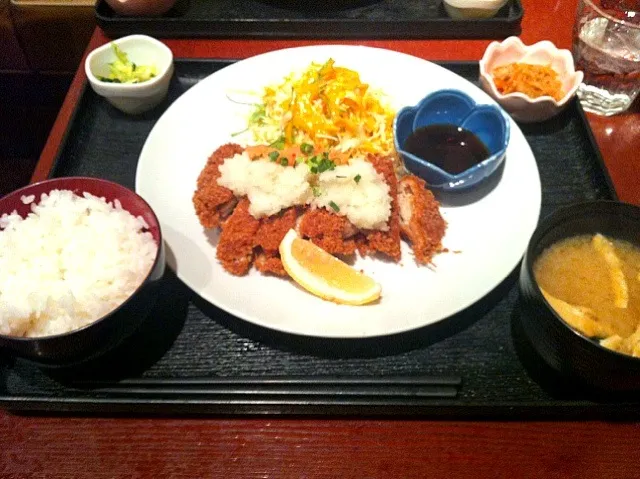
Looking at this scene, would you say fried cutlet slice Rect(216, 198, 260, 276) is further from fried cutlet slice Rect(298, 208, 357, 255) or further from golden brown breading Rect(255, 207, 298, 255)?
fried cutlet slice Rect(298, 208, 357, 255)

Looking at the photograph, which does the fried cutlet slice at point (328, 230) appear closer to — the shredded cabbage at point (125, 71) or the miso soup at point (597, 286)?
the miso soup at point (597, 286)

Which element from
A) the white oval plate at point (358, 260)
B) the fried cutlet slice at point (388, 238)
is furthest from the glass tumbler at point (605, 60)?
the fried cutlet slice at point (388, 238)

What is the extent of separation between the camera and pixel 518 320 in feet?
6.07

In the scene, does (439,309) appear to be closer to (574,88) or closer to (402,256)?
(402,256)

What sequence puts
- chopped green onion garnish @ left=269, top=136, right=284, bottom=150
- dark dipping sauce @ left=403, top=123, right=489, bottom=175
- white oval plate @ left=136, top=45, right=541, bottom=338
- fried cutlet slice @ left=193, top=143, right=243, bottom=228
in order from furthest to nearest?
1. chopped green onion garnish @ left=269, top=136, right=284, bottom=150
2. dark dipping sauce @ left=403, top=123, right=489, bottom=175
3. fried cutlet slice @ left=193, top=143, right=243, bottom=228
4. white oval plate @ left=136, top=45, right=541, bottom=338

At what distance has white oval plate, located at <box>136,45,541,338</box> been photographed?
1783 mm

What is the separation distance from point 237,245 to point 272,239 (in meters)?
0.13

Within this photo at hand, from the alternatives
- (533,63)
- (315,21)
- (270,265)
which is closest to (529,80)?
(533,63)

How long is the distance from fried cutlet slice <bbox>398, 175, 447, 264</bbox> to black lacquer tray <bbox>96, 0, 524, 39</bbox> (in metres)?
1.18

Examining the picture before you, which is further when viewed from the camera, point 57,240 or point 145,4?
point 145,4

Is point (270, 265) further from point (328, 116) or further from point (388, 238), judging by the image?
point (328, 116)

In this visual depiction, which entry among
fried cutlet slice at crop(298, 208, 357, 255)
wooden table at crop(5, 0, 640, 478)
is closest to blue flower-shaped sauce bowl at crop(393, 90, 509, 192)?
fried cutlet slice at crop(298, 208, 357, 255)

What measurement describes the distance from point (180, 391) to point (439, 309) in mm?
884

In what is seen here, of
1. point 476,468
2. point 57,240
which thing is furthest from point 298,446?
point 57,240
